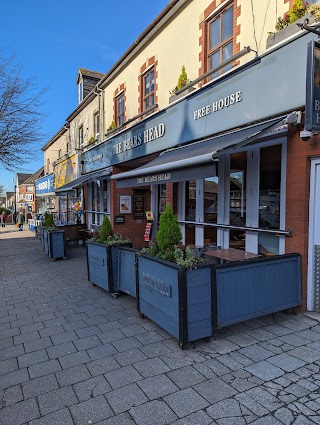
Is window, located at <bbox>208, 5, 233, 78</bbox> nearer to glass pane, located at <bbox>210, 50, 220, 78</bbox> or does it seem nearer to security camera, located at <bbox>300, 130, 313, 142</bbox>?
glass pane, located at <bbox>210, 50, 220, 78</bbox>

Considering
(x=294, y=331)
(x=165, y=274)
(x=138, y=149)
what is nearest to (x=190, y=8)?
(x=138, y=149)

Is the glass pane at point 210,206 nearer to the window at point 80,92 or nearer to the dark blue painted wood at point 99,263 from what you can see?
the dark blue painted wood at point 99,263

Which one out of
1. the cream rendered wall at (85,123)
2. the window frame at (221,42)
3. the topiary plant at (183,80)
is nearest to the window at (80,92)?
the cream rendered wall at (85,123)

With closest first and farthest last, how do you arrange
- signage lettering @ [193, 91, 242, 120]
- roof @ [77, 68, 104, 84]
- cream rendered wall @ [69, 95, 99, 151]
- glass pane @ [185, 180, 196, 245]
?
1. signage lettering @ [193, 91, 242, 120]
2. glass pane @ [185, 180, 196, 245]
3. cream rendered wall @ [69, 95, 99, 151]
4. roof @ [77, 68, 104, 84]

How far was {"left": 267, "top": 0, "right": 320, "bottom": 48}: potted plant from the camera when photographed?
3.95 m

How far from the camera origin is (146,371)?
9.59 feet

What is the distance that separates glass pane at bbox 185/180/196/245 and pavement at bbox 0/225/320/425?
123 inches

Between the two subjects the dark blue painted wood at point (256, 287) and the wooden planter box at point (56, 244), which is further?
the wooden planter box at point (56, 244)

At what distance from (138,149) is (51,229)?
4.11 m

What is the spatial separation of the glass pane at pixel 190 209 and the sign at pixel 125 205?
11.0 ft

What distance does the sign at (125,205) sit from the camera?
33.7 feet

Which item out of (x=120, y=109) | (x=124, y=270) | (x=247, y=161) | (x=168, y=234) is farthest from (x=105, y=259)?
(x=120, y=109)

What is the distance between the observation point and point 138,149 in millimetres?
8703

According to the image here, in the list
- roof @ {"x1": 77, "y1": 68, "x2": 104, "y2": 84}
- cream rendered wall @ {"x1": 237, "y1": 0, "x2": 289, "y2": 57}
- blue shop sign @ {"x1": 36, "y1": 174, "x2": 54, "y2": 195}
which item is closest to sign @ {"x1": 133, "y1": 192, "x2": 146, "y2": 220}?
cream rendered wall @ {"x1": 237, "y1": 0, "x2": 289, "y2": 57}
